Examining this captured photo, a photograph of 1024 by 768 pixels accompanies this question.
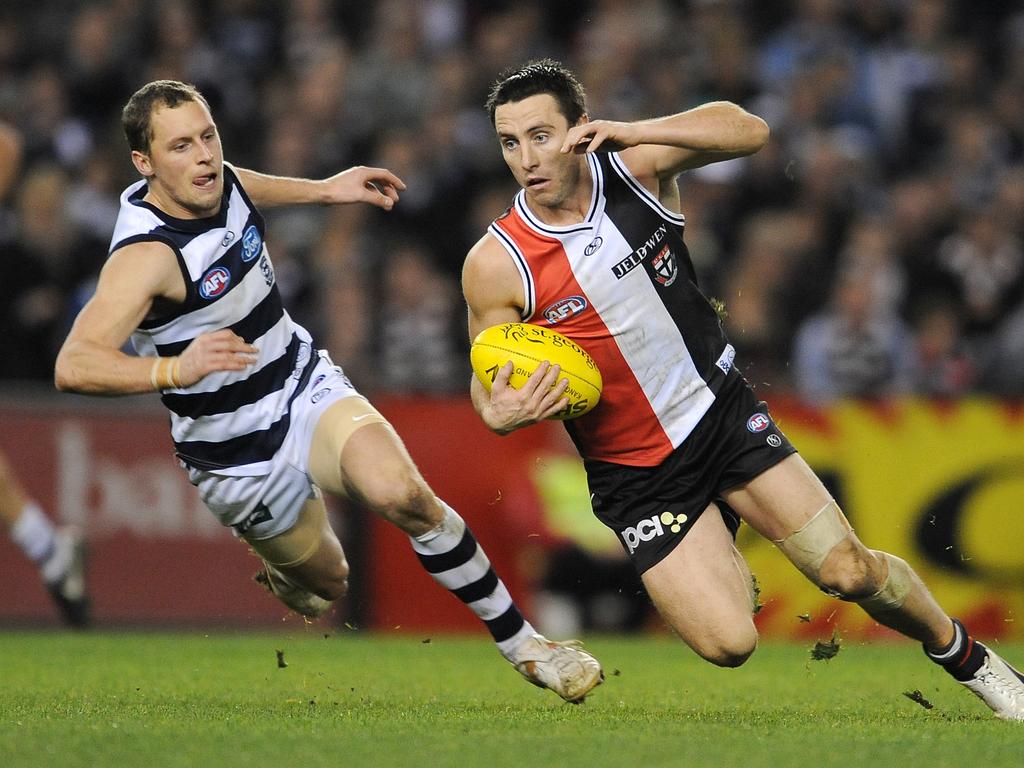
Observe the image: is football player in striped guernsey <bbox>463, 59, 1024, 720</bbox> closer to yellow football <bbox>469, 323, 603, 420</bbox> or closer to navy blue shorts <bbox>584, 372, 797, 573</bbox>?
navy blue shorts <bbox>584, 372, 797, 573</bbox>

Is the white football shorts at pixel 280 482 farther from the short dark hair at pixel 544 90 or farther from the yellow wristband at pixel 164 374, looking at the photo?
the short dark hair at pixel 544 90

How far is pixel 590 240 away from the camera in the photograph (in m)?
6.34

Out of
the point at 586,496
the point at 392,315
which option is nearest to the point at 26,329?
the point at 392,315

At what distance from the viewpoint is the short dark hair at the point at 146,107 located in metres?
6.48

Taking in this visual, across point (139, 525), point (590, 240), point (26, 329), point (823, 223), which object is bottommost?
point (139, 525)

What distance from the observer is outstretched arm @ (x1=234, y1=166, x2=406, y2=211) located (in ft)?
23.2

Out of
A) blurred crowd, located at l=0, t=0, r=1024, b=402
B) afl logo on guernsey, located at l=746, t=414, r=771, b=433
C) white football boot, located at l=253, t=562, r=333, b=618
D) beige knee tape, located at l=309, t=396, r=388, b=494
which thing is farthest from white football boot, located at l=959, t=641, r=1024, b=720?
blurred crowd, located at l=0, t=0, r=1024, b=402

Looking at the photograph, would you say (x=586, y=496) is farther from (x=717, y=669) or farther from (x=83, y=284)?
(x=83, y=284)

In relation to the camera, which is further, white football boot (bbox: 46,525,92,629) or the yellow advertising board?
the yellow advertising board

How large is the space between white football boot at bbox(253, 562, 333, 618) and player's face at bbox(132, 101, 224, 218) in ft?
5.50

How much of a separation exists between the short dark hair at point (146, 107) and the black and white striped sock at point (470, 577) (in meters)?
1.89

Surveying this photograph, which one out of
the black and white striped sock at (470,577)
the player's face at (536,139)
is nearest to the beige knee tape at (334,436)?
the black and white striped sock at (470,577)

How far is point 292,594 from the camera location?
24.1ft

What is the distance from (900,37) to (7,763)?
10969 millimetres
